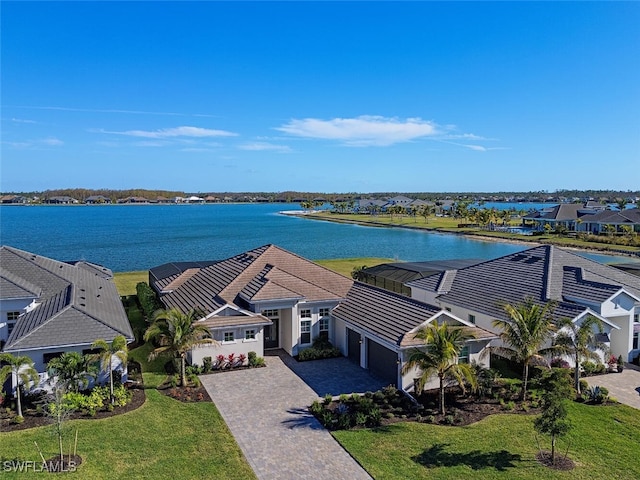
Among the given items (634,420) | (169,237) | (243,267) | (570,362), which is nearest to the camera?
(634,420)

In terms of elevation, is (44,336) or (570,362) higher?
(44,336)

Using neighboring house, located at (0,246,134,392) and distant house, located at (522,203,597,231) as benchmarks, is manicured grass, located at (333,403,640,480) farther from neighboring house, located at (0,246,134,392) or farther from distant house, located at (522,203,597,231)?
distant house, located at (522,203,597,231)

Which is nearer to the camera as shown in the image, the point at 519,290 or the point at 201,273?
the point at 519,290

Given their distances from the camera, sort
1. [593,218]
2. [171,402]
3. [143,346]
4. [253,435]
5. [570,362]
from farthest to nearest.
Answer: [593,218] < [143,346] < [570,362] < [171,402] < [253,435]

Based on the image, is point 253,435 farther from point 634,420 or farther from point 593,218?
point 593,218

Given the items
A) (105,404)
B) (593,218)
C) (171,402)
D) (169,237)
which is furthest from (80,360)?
(593,218)

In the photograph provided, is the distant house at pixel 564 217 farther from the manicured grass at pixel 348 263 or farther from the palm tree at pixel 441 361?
the palm tree at pixel 441 361
